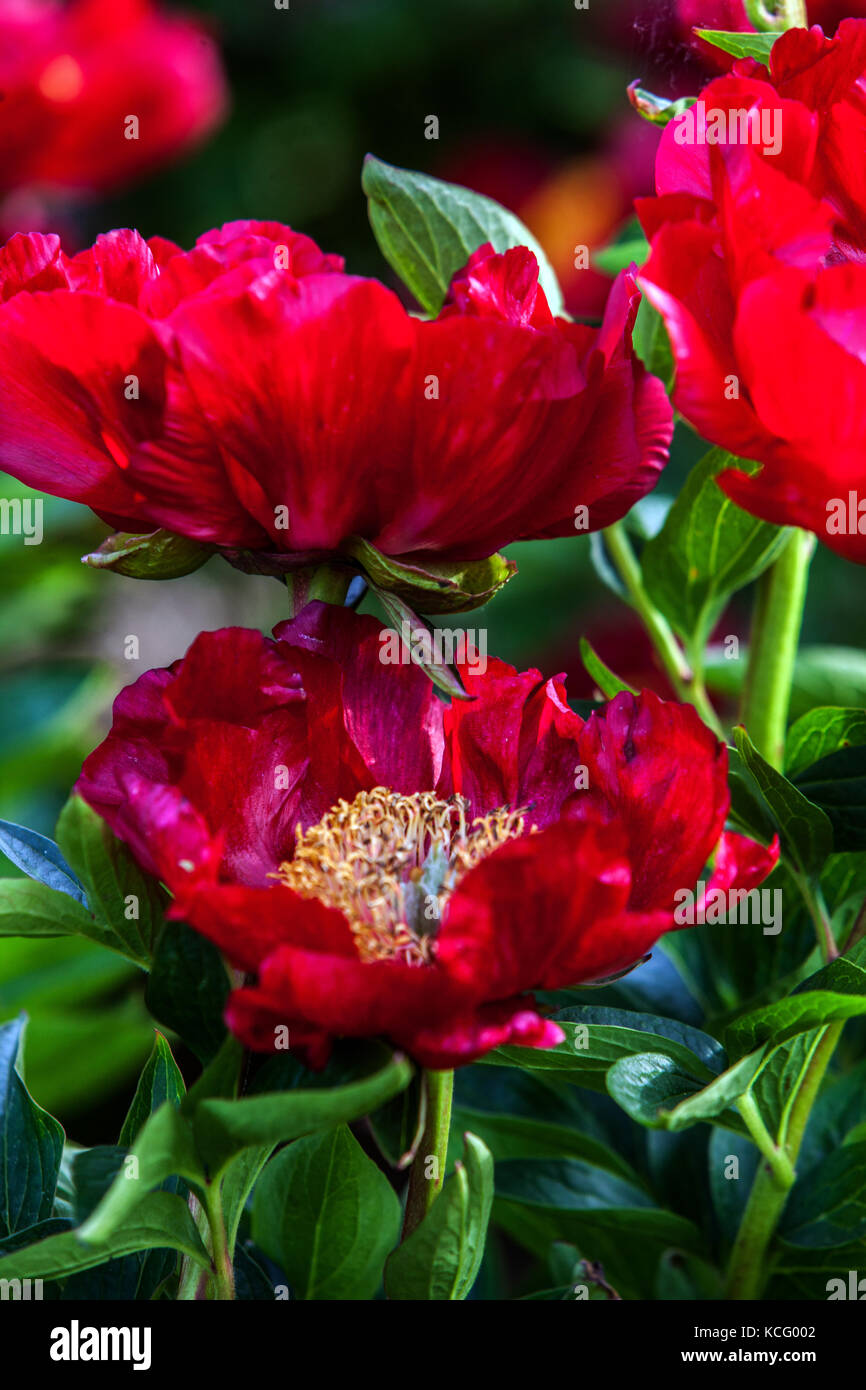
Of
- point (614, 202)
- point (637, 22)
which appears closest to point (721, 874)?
point (637, 22)

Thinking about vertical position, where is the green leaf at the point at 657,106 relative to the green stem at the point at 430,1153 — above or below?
above

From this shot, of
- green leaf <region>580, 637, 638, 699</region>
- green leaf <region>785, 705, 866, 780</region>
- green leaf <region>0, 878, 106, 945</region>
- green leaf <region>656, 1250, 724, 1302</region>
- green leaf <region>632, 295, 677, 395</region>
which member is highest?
green leaf <region>632, 295, 677, 395</region>

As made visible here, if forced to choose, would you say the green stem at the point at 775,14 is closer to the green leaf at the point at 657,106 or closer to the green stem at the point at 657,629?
the green leaf at the point at 657,106

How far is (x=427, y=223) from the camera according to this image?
17.1 inches

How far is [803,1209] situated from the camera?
1.42ft

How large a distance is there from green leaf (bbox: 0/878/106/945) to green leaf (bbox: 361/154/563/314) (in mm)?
217

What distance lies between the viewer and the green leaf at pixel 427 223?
0.43 meters

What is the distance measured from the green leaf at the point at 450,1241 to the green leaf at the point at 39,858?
0.10 m

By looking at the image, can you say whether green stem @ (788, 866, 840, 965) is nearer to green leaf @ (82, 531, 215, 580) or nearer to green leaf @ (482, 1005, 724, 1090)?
green leaf @ (482, 1005, 724, 1090)

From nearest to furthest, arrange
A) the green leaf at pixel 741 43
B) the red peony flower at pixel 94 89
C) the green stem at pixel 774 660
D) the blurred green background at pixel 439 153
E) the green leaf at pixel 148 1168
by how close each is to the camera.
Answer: the green leaf at pixel 148 1168
the green leaf at pixel 741 43
the green stem at pixel 774 660
the red peony flower at pixel 94 89
the blurred green background at pixel 439 153

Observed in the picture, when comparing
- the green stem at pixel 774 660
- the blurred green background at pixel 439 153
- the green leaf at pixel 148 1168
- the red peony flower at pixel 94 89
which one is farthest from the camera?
the blurred green background at pixel 439 153

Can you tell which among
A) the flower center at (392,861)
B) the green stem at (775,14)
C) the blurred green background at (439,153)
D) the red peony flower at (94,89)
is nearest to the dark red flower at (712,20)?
the green stem at (775,14)

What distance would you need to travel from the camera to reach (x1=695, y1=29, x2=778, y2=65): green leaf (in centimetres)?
Answer: 37

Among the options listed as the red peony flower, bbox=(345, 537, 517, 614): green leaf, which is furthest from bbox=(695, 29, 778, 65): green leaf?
the red peony flower
